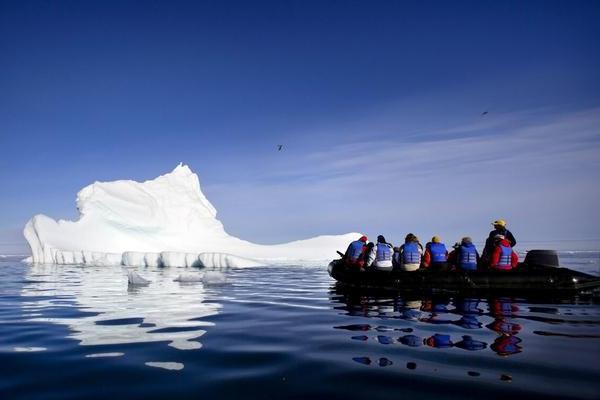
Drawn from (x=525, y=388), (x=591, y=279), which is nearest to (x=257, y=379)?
(x=525, y=388)

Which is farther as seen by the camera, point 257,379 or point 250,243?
point 250,243

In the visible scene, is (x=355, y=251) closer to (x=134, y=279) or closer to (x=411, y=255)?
(x=411, y=255)

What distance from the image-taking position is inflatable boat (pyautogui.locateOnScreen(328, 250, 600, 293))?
12195 millimetres

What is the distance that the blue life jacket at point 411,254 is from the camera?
1413 cm

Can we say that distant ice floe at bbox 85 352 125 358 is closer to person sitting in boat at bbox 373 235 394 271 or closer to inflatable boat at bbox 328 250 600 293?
inflatable boat at bbox 328 250 600 293

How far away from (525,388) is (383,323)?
3971mm

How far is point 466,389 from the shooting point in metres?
4.14

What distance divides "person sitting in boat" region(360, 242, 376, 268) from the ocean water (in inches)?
186

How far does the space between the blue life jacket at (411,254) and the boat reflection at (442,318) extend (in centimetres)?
131

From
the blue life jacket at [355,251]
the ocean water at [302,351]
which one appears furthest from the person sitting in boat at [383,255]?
the ocean water at [302,351]

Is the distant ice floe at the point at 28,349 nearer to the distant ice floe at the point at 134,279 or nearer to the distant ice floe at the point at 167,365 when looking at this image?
the distant ice floe at the point at 167,365

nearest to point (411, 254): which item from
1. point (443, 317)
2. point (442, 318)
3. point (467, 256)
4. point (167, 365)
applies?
point (467, 256)

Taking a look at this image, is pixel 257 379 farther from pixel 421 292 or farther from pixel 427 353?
pixel 421 292

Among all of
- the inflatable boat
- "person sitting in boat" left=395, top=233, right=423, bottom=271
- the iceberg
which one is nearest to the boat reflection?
the inflatable boat
